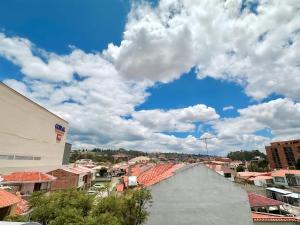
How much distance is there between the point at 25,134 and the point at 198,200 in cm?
3926

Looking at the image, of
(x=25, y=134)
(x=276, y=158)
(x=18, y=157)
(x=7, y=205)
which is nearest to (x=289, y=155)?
(x=276, y=158)

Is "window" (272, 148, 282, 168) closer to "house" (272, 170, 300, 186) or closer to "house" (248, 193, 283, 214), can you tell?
"house" (272, 170, 300, 186)

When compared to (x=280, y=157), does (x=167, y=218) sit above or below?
below

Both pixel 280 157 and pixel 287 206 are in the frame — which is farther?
pixel 280 157

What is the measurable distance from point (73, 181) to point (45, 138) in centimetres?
1326

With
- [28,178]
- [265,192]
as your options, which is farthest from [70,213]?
[265,192]

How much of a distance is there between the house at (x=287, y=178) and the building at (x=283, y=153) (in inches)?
1769

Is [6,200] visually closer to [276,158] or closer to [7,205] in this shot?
[7,205]

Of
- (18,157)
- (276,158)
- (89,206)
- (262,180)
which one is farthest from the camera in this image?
(276,158)

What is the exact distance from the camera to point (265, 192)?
47219 millimetres

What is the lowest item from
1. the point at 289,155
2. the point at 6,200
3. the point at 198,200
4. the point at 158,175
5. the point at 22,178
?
the point at 198,200

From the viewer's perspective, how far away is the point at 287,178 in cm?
6022

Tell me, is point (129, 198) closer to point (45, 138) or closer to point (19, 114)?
point (19, 114)

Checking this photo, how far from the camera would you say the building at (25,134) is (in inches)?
1526
